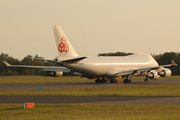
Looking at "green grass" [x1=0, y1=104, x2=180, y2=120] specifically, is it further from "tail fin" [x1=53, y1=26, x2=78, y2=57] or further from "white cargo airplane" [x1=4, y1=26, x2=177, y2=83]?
"tail fin" [x1=53, y1=26, x2=78, y2=57]

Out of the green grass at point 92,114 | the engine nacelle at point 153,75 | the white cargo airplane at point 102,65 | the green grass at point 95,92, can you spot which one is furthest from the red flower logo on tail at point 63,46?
the green grass at point 92,114

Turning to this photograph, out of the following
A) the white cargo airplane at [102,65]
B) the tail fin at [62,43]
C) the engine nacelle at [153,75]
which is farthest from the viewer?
the engine nacelle at [153,75]

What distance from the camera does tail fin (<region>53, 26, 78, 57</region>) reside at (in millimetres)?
53031

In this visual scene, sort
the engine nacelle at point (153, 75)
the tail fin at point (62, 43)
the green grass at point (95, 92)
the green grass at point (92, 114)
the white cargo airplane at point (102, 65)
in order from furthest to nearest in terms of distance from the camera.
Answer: the engine nacelle at point (153, 75), the white cargo airplane at point (102, 65), the tail fin at point (62, 43), the green grass at point (95, 92), the green grass at point (92, 114)

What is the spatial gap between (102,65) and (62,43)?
389 inches

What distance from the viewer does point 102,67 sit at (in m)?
59.2

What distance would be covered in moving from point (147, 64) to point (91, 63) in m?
15.0

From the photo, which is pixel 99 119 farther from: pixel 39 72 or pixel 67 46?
pixel 39 72

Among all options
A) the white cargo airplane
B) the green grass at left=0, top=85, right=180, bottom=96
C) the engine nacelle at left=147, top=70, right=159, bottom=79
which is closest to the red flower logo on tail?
the white cargo airplane

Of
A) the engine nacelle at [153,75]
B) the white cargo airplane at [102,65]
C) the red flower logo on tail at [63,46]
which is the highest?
the red flower logo on tail at [63,46]

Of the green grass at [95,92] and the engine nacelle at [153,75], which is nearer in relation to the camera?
the green grass at [95,92]

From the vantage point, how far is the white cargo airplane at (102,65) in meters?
53.3

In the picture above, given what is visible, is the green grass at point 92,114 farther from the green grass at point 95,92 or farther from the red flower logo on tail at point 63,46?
the red flower logo on tail at point 63,46

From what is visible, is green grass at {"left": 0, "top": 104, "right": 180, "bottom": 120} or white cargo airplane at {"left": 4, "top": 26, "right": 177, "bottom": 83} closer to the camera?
green grass at {"left": 0, "top": 104, "right": 180, "bottom": 120}
